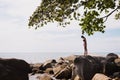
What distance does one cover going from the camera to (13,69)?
19281 millimetres

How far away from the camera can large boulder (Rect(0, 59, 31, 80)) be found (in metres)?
18.6

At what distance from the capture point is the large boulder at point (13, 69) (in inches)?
731

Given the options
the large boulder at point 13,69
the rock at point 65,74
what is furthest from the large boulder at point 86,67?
the large boulder at point 13,69

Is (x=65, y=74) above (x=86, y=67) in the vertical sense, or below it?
below

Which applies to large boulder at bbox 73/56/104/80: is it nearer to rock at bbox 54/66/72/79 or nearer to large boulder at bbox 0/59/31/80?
rock at bbox 54/66/72/79

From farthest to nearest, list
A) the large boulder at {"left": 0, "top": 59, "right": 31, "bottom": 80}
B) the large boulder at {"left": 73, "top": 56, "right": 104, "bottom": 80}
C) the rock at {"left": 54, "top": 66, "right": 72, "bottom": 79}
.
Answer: the rock at {"left": 54, "top": 66, "right": 72, "bottom": 79} < the large boulder at {"left": 73, "top": 56, "right": 104, "bottom": 80} < the large boulder at {"left": 0, "top": 59, "right": 31, "bottom": 80}

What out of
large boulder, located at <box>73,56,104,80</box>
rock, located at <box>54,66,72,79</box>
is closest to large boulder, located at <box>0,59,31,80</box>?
large boulder, located at <box>73,56,104,80</box>

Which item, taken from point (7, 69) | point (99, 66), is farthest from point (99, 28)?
point (99, 66)

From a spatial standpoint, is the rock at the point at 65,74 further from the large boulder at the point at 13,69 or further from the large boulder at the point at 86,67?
the large boulder at the point at 13,69

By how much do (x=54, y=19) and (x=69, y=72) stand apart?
39.6 feet

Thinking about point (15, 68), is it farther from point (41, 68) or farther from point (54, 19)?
point (41, 68)

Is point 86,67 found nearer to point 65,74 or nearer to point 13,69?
point 65,74

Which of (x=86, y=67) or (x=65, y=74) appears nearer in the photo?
(x=86, y=67)

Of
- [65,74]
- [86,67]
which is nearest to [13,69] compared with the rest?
[86,67]
